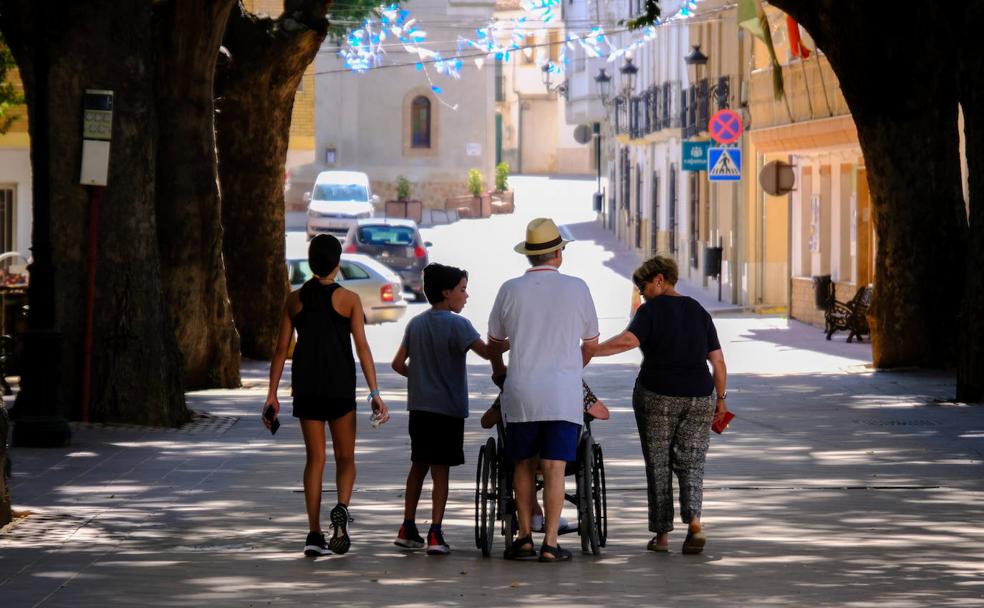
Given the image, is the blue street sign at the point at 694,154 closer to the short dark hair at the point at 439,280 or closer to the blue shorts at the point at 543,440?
the short dark hair at the point at 439,280

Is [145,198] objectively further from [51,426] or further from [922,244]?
[922,244]

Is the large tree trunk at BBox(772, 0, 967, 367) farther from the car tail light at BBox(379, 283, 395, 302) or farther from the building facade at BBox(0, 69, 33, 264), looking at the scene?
the building facade at BBox(0, 69, 33, 264)

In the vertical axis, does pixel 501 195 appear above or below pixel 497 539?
above

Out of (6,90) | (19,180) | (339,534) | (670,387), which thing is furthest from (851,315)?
(339,534)

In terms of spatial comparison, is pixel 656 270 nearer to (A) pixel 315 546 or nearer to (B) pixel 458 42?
(A) pixel 315 546

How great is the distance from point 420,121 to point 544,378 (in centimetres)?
6820

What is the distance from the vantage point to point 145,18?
52.1 ft

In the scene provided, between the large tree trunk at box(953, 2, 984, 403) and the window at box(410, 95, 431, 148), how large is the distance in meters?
59.5

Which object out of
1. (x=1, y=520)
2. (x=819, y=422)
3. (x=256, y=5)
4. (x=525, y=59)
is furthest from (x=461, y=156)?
(x=1, y=520)

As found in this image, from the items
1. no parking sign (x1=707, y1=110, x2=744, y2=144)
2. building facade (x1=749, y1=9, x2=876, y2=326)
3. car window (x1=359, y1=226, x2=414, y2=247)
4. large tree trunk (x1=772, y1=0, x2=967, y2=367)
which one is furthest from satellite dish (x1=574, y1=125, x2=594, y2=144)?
large tree trunk (x1=772, y1=0, x2=967, y2=367)

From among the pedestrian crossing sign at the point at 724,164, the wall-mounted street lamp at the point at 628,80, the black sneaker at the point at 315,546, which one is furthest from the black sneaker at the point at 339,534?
the wall-mounted street lamp at the point at 628,80

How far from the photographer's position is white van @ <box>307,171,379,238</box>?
59719mm

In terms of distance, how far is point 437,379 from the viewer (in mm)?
9836

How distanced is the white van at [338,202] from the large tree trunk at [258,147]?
1305 inches
